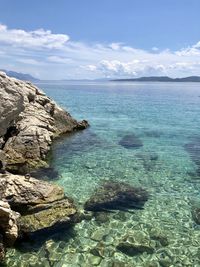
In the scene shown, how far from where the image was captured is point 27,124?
33312 millimetres

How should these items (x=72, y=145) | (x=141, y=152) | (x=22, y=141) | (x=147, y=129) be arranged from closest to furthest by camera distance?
1. (x=22, y=141)
2. (x=141, y=152)
3. (x=72, y=145)
4. (x=147, y=129)

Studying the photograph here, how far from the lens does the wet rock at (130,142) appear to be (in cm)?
3772

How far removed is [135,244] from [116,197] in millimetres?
5341

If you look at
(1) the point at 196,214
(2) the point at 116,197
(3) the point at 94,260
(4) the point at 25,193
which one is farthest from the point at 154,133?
(3) the point at 94,260

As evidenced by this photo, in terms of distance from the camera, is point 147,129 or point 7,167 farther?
point 147,129

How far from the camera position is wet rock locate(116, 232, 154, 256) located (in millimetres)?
16344

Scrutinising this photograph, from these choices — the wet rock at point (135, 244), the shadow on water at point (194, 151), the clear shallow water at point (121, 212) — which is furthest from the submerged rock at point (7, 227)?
the shadow on water at point (194, 151)

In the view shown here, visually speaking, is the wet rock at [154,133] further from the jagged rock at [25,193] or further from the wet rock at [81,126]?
the jagged rock at [25,193]

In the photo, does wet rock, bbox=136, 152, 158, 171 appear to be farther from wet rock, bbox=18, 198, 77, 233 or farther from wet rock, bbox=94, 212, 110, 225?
wet rock, bbox=18, 198, 77, 233

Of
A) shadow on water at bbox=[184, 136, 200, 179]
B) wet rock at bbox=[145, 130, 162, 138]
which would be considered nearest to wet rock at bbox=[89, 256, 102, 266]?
shadow on water at bbox=[184, 136, 200, 179]

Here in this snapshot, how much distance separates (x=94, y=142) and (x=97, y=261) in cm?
2407

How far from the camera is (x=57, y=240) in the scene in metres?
17.0

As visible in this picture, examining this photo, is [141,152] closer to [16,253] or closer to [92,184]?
[92,184]

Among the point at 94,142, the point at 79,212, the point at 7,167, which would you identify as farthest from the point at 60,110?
the point at 79,212
